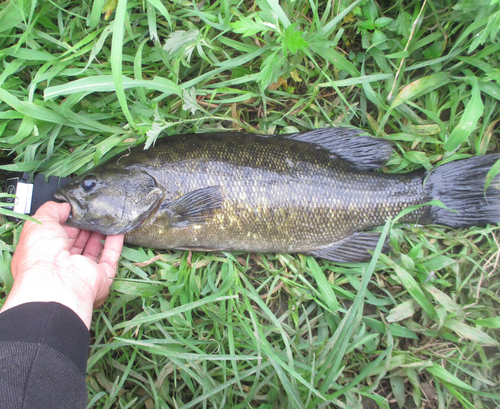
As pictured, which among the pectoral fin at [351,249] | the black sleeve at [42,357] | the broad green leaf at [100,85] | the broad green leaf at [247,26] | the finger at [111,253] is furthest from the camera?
the pectoral fin at [351,249]

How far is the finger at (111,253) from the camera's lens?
2.65 m

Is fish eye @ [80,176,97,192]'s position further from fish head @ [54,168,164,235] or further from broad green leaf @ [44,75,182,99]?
broad green leaf @ [44,75,182,99]

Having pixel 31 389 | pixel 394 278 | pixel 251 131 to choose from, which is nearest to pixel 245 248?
pixel 251 131

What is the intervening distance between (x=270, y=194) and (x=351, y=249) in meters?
0.90

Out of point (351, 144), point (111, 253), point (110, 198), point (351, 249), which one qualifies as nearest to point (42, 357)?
point (111, 253)

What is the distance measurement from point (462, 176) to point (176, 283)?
2687 mm

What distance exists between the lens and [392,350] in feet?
8.82

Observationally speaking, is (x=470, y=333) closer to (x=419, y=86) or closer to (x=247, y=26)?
(x=419, y=86)

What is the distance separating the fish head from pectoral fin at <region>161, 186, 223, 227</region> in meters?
0.15

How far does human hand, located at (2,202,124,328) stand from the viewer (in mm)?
2230

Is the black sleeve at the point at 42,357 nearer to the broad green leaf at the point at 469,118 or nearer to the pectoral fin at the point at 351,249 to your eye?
the pectoral fin at the point at 351,249

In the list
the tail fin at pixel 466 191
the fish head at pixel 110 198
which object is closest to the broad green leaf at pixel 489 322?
the tail fin at pixel 466 191

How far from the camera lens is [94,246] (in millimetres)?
2828

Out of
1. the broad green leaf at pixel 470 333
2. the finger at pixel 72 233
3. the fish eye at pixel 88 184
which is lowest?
the finger at pixel 72 233
